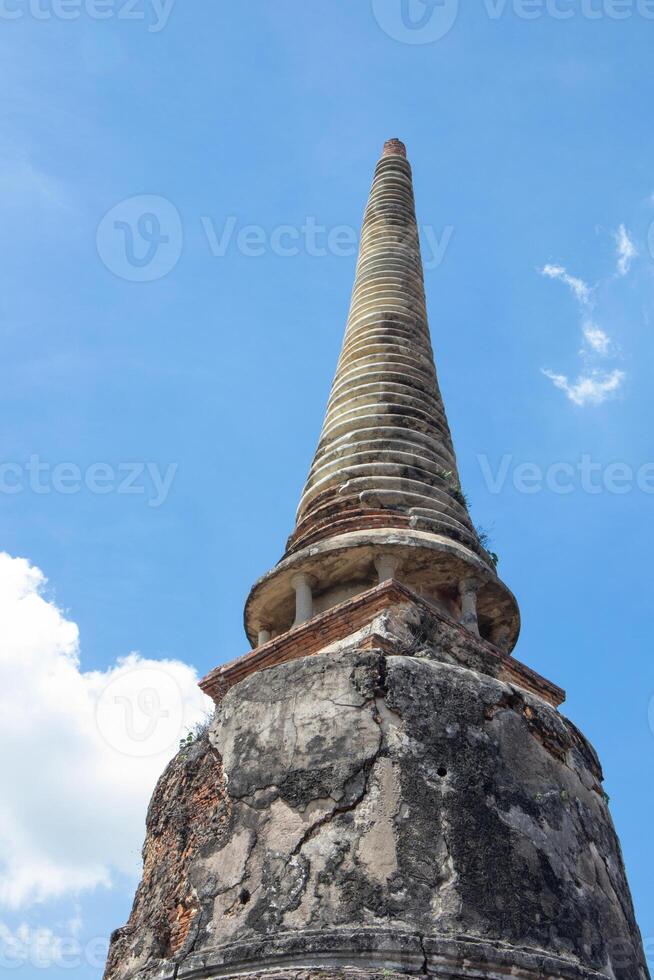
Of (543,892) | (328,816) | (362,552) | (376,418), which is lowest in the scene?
(543,892)

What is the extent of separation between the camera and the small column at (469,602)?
24.8ft

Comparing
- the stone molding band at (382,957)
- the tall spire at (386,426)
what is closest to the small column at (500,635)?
the tall spire at (386,426)

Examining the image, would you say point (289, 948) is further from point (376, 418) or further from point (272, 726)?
point (376, 418)

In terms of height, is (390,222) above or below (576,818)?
above

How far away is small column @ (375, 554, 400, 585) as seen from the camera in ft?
24.7

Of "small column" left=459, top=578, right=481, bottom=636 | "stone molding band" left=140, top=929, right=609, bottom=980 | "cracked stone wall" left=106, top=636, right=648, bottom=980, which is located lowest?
"stone molding band" left=140, top=929, right=609, bottom=980

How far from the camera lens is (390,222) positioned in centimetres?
1185

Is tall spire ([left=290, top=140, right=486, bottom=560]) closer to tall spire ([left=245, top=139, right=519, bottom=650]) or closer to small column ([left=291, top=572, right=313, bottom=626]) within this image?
tall spire ([left=245, top=139, right=519, bottom=650])

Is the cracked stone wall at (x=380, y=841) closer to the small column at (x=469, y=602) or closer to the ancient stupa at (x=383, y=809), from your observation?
the ancient stupa at (x=383, y=809)

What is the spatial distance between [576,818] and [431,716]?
1081 mm

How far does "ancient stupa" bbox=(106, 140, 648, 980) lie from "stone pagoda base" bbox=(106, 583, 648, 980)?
11 millimetres

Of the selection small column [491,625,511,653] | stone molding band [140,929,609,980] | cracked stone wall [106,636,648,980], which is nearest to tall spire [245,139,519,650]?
small column [491,625,511,653]

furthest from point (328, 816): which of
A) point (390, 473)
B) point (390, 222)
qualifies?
point (390, 222)

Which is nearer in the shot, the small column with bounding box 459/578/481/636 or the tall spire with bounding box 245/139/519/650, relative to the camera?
the small column with bounding box 459/578/481/636
